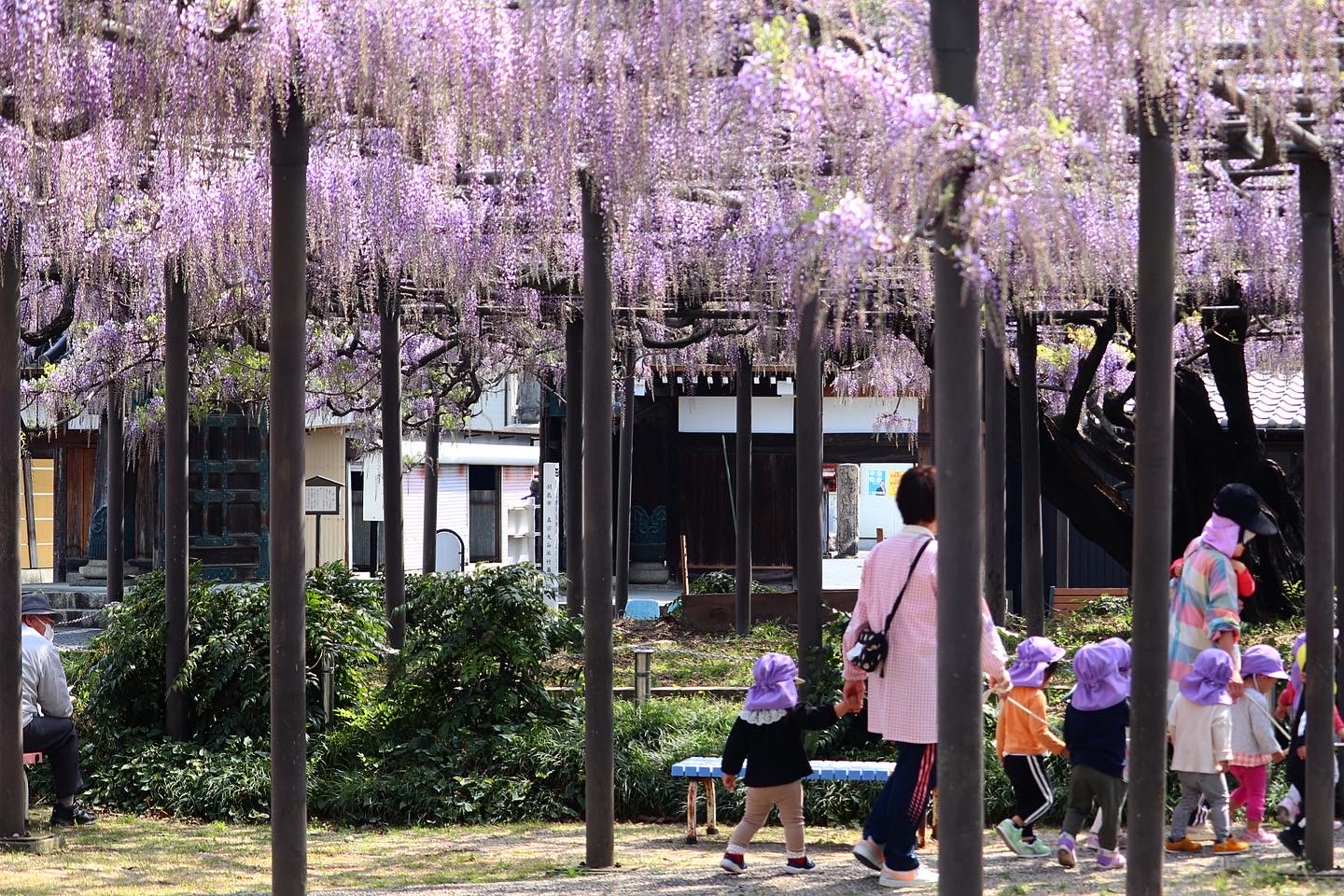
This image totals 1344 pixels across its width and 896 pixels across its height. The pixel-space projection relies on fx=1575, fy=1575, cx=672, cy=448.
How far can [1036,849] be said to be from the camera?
6473 millimetres

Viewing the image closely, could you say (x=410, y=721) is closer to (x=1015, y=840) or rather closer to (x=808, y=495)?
(x=808, y=495)

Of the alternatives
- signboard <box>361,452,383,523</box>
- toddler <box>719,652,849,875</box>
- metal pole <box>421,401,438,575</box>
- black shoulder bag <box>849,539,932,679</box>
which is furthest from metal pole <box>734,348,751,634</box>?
signboard <box>361,452,383,523</box>

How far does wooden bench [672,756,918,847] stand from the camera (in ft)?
22.8

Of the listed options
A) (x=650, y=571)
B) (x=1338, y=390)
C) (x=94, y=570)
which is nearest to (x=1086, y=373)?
(x=1338, y=390)

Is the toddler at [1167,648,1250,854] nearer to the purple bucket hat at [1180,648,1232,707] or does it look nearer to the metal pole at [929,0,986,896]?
the purple bucket hat at [1180,648,1232,707]

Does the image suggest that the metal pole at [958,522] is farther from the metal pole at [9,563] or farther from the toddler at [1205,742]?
the metal pole at [9,563]

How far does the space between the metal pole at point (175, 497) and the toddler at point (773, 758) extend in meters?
4.27

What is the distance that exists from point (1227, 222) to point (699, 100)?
20.5 feet

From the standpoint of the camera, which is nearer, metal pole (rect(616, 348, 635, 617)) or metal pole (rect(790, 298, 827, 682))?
metal pole (rect(790, 298, 827, 682))

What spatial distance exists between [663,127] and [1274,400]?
16198 mm

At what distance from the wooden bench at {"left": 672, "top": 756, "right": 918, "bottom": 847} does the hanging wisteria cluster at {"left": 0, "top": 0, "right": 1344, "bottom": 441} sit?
198 cm

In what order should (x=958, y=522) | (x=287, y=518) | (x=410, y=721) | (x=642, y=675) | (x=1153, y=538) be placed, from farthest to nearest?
1. (x=642, y=675)
2. (x=410, y=721)
3. (x=287, y=518)
4. (x=1153, y=538)
5. (x=958, y=522)

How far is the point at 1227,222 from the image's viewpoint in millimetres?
10781

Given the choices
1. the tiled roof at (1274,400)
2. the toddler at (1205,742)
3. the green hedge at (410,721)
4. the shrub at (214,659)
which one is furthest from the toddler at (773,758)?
the tiled roof at (1274,400)
